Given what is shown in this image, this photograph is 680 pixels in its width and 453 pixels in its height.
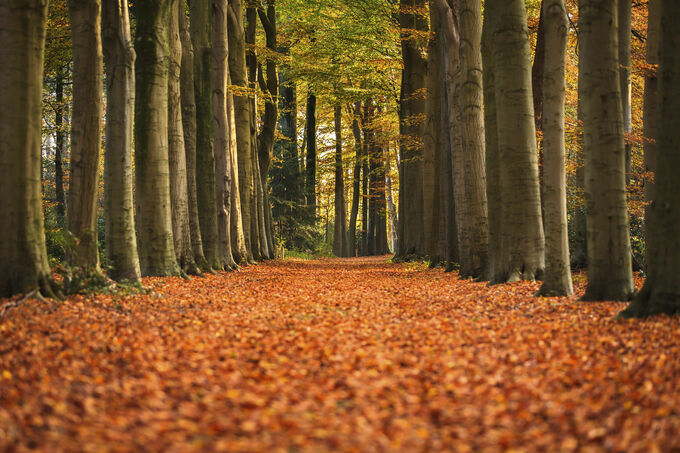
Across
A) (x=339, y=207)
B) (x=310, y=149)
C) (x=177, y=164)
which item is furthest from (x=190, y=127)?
(x=339, y=207)

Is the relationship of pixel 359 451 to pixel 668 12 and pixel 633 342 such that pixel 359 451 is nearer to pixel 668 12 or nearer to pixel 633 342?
pixel 633 342

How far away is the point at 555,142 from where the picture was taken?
865 cm

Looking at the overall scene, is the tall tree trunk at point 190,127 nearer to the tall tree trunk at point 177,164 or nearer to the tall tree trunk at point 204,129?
the tall tree trunk at point 204,129

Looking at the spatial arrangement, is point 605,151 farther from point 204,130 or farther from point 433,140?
point 433,140

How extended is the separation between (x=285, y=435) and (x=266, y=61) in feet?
68.8

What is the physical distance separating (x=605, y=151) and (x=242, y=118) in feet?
42.8

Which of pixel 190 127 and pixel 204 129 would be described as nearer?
pixel 190 127

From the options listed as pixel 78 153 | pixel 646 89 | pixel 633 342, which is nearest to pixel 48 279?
pixel 78 153

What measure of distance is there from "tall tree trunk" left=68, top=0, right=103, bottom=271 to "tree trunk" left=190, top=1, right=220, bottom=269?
18.9 ft

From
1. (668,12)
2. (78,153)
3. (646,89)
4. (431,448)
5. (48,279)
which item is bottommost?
(431,448)

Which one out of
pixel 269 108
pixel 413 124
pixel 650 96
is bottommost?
pixel 650 96

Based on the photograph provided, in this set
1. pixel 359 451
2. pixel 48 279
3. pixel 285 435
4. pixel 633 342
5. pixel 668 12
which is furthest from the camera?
pixel 48 279

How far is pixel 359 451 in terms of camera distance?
2.92m

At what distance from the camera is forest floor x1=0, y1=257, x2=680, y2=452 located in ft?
10.2
